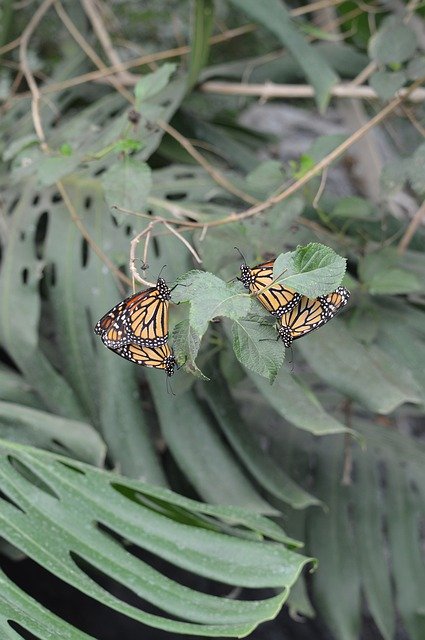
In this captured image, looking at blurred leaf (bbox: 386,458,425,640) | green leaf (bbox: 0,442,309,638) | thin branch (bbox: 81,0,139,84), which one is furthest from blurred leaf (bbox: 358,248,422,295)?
thin branch (bbox: 81,0,139,84)

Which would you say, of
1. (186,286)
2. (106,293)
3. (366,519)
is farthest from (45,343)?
(186,286)

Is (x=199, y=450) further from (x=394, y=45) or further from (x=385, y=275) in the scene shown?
(x=394, y=45)

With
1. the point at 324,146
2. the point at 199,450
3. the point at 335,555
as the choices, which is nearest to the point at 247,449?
the point at 199,450

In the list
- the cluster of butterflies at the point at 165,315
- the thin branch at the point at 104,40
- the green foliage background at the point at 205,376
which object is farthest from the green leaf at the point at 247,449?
the thin branch at the point at 104,40

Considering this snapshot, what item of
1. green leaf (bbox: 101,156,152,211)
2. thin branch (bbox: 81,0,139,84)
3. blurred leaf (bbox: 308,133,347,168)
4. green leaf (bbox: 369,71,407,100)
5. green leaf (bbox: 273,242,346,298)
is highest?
thin branch (bbox: 81,0,139,84)

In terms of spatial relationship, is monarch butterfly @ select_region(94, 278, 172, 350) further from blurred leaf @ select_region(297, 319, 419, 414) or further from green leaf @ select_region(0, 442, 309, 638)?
blurred leaf @ select_region(297, 319, 419, 414)

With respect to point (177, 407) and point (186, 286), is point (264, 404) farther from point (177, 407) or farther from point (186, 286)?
point (186, 286)
